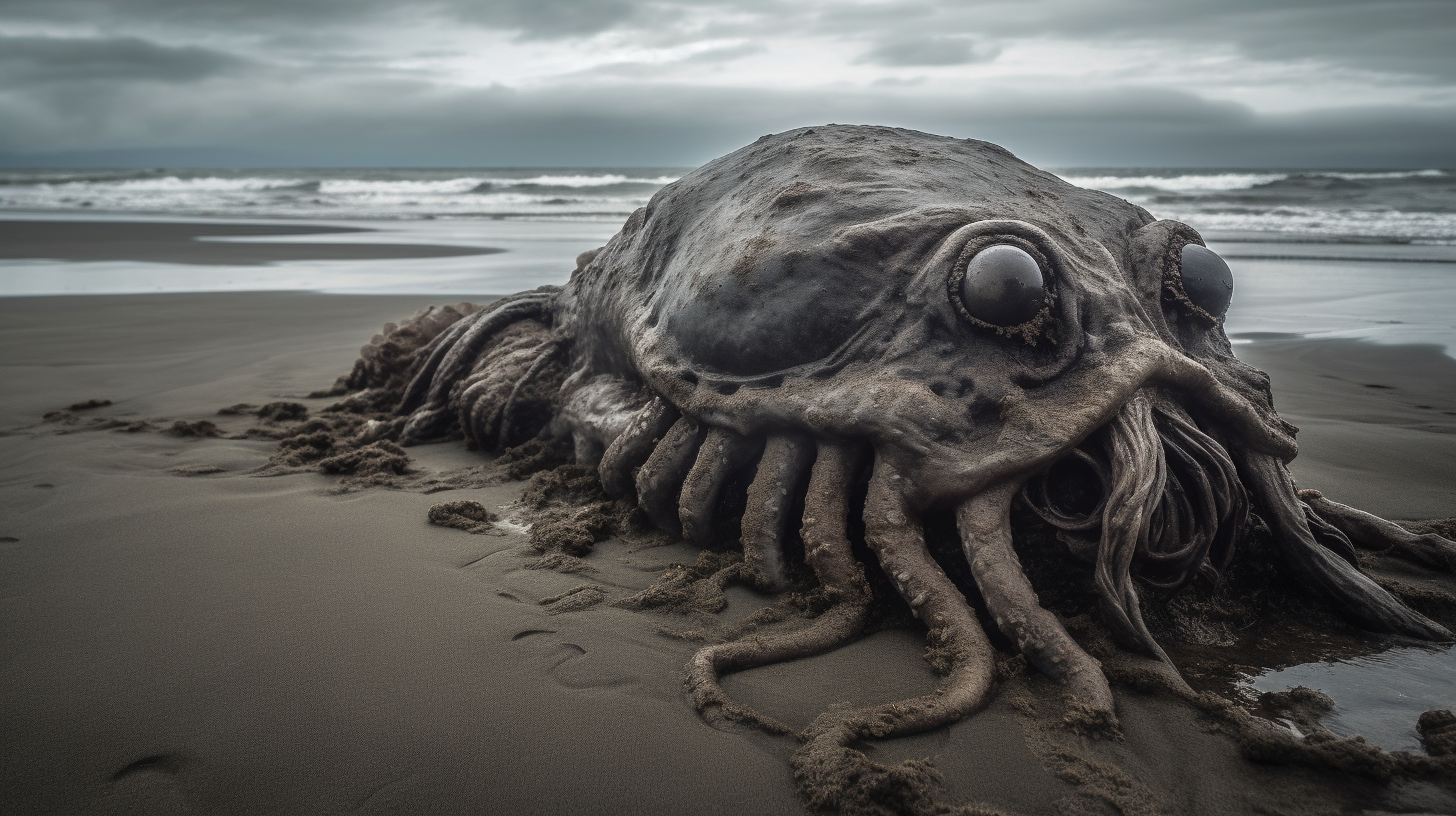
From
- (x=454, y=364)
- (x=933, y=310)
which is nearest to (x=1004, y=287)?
(x=933, y=310)

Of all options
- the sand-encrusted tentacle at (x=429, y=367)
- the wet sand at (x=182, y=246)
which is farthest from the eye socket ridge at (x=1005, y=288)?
the wet sand at (x=182, y=246)

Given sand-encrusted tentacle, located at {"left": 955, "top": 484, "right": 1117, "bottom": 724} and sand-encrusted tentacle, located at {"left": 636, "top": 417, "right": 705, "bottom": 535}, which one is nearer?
sand-encrusted tentacle, located at {"left": 955, "top": 484, "right": 1117, "bottom": 724}

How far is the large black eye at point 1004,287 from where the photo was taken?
278 centimetres

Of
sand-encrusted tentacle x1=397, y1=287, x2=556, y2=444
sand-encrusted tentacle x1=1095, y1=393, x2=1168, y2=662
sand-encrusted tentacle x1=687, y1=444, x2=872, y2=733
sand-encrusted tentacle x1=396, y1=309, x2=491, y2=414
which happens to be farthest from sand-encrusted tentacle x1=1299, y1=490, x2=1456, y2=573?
sand-encrusted tentacle x1=396, y1=309, x2=491, y2=414

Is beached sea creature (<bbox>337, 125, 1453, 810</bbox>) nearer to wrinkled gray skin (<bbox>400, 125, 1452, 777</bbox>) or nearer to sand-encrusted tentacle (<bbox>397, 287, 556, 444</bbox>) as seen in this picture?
wrinkled gray skin (<bbox>400, 125, 1452, 777</bbox>)

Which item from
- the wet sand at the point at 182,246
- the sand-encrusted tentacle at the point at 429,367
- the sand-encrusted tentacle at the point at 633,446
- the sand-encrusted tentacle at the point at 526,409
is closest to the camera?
the sand-encrusted tentacle at the point at 633,446

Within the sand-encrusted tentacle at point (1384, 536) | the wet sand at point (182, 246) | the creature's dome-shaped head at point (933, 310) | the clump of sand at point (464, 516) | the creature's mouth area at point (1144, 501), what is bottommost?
the clump of sand at point (464, 516)

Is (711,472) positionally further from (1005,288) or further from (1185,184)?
(1185,184)

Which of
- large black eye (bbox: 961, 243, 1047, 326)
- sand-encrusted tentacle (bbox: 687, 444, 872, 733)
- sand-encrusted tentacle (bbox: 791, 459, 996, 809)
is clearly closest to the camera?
sand-encrusted tentacle (bbox: 791, 459, 996, 809)

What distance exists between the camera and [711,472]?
3.19 m

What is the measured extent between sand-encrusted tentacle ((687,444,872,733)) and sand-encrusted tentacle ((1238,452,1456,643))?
4.09 ft

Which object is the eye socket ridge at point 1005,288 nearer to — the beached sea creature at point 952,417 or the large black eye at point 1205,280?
the beached sea creature at point 952,417

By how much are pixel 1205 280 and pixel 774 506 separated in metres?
1.68

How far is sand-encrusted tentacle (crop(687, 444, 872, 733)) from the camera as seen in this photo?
2.37 meters
